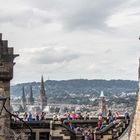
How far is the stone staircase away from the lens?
37688 mm

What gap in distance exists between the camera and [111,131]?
39125 millimetres

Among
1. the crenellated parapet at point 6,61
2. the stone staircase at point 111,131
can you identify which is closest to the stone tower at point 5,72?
the crenellated parapet at point 6,61

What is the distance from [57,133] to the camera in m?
38.4

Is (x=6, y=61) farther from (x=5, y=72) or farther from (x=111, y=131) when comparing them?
(x=111, y=131)

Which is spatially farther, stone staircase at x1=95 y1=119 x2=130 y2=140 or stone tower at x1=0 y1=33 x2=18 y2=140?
stone staircase at x1=95 y1=119 x2=130 y2=140

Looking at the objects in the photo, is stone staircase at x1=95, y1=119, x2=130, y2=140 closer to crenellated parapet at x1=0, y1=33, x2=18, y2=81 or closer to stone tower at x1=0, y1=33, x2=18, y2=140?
stone tower at x1=0, y1=33, x2=18, y2=140

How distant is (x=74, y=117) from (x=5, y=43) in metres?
18.8

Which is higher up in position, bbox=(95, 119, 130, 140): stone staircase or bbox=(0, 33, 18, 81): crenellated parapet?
bbox=(0, 33, 18, 81): crenellated parapet

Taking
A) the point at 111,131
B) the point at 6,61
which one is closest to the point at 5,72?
the point at 6,61

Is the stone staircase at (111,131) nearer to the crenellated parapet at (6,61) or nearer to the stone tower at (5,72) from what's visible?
the stone tower at (5,72)

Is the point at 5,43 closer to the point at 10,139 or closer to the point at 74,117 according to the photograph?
the point at 10,139

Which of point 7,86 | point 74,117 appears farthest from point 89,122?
point 7,86

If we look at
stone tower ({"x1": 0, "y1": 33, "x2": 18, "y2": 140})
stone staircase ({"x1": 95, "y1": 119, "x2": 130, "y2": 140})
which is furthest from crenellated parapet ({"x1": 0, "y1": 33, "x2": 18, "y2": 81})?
stone staircase ({"x1": 95, "y1": 119, "x2": 130, "y2": 140})

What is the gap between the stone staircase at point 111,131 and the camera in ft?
124
